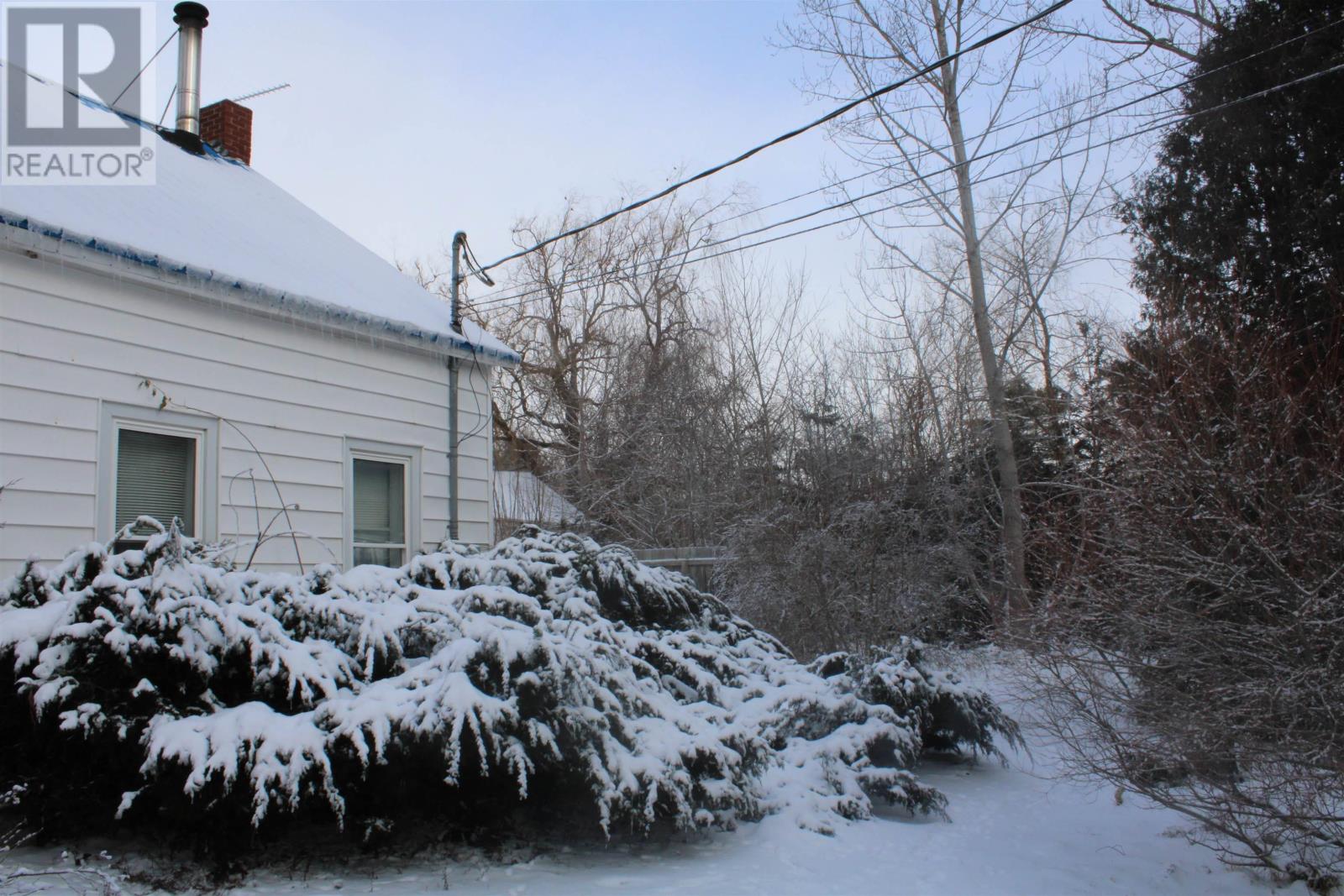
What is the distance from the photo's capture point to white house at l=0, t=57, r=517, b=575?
507cm

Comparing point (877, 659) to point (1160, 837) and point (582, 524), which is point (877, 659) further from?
point (582, 524)

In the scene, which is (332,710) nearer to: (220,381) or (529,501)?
(220,381)

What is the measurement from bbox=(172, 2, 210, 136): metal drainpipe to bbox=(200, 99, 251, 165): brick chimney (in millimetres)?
520

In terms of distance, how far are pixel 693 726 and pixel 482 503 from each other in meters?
4.13

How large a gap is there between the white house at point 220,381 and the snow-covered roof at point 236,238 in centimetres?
2

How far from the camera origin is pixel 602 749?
154 inches

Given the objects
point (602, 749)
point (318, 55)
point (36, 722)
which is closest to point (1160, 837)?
point (602, 749)

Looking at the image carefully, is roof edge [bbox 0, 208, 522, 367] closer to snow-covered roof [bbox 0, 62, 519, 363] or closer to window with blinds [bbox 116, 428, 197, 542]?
snow-covered roof [bbox 0, 62, 519, 363]

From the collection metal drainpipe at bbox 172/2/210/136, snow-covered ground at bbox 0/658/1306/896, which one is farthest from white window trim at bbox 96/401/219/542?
metal drainpipe at bbox 172/2/210/136

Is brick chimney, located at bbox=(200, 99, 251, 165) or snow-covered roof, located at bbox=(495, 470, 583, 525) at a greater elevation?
brick chimney, located at bbox=(200, 99, 251, 165)

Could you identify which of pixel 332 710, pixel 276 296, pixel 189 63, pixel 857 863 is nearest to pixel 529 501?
pixel 189 63

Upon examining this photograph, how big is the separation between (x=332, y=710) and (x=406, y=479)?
13.0 feet

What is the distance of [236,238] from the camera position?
6.69 meters

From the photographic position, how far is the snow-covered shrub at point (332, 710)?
342 centimetres
